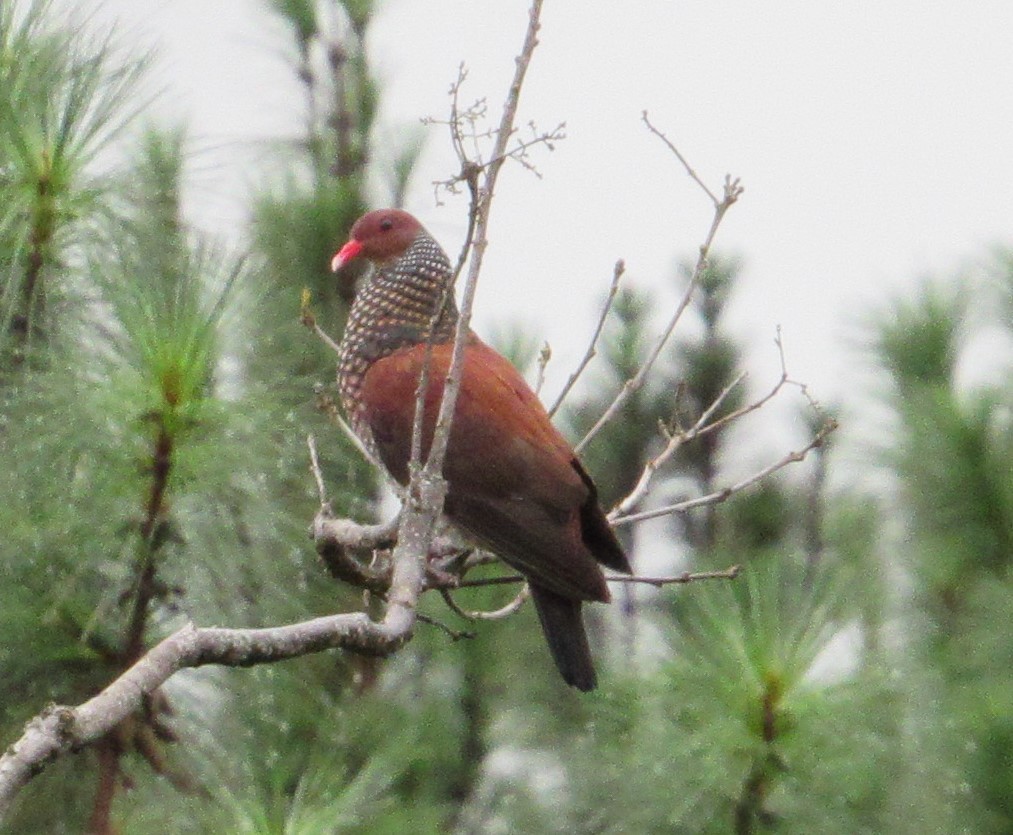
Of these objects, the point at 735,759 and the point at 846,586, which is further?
the point at 846,586

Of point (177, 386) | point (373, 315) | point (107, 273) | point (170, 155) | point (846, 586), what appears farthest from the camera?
point (846, 586)

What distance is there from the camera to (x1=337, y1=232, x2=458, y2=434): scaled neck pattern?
2545 mm

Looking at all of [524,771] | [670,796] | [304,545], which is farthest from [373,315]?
[524,771]

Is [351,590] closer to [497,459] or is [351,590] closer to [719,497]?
[497,459]

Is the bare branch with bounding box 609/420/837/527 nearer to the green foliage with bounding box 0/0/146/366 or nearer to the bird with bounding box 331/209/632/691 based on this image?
the bird with bounding box 331/209/632/691

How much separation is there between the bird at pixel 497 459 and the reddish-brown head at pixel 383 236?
0.85 ft

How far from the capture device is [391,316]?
2654 millimetres

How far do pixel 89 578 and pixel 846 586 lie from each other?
4.85ft

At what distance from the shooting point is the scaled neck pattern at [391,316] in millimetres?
2545

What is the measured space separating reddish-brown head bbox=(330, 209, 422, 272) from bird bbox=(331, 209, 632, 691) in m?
0.26

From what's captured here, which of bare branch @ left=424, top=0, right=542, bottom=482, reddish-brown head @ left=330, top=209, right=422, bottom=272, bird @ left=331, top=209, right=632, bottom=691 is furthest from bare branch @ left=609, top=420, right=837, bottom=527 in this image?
reddish-brown head @ left=330, top=209, right=422, bottom=272

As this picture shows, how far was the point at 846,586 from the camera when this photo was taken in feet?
10.8

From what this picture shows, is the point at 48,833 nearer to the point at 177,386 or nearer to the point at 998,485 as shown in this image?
the point at 177,386

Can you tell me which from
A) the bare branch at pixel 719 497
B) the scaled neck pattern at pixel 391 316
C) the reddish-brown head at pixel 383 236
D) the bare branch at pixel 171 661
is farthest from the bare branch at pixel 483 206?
the reddish-brown head at pixel 383 236
